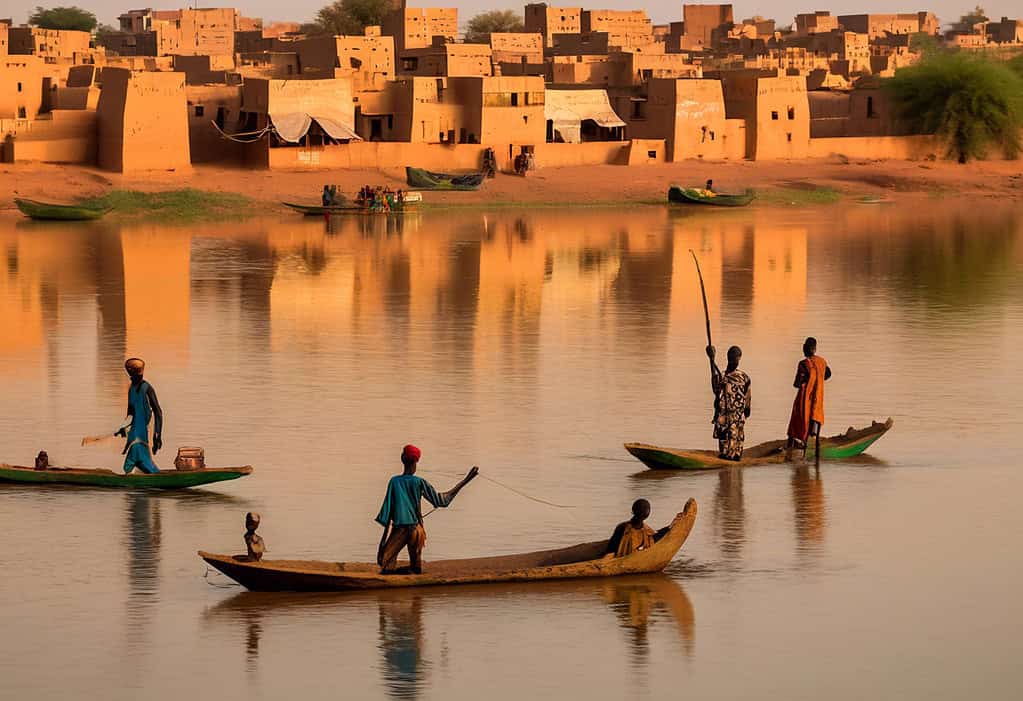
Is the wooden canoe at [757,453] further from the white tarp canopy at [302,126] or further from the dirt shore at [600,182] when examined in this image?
the white tarp canopy at [302,126]

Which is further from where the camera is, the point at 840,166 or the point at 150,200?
the point at 840,166

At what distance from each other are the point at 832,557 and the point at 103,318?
15.1 m

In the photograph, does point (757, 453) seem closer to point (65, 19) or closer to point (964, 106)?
point (964, 106)

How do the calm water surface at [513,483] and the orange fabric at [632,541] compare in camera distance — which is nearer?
the calm water surface at [513,483]

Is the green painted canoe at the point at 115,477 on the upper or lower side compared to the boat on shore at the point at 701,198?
lower

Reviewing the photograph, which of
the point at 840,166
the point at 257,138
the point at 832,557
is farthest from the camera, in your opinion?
the point at 840,166

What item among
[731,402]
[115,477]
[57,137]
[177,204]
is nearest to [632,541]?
[731,402]

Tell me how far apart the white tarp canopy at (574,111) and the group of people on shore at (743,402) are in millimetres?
40750

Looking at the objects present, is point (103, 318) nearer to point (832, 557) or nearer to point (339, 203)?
point (832, 557)

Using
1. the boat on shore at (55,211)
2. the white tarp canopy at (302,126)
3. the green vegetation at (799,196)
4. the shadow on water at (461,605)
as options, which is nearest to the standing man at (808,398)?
the shadow on water at (461,605)

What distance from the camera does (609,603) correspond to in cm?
1160

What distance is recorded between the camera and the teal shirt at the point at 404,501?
1138cm

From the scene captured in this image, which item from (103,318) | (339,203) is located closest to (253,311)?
(103,318)

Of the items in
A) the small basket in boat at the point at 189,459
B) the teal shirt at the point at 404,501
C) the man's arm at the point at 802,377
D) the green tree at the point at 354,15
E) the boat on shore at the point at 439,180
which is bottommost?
the small basket in boat at the point at 189,459
